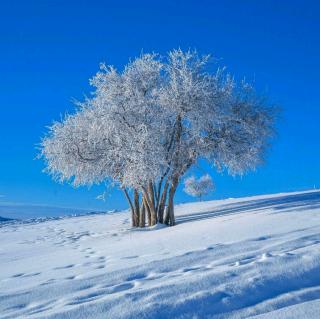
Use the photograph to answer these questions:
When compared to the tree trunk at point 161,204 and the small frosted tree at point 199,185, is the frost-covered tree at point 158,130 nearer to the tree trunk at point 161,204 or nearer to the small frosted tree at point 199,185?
the tree trunk at point 161,204

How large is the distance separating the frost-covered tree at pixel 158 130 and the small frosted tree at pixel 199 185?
137 ft

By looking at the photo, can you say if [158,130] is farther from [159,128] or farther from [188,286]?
[188,286]

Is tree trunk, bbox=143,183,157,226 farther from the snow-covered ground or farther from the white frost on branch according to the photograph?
the snow-covered ground

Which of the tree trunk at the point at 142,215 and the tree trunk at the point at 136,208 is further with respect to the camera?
the tree trunk at the point at 136,208

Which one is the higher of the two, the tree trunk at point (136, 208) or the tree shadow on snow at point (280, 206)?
the tree trunk at point (136, 208)

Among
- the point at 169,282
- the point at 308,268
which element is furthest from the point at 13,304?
the point at 308,268

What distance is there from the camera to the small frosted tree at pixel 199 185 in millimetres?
62750

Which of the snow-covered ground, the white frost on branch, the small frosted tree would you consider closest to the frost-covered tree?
the white frost on branch

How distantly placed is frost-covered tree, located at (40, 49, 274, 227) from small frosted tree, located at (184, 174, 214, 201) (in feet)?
137

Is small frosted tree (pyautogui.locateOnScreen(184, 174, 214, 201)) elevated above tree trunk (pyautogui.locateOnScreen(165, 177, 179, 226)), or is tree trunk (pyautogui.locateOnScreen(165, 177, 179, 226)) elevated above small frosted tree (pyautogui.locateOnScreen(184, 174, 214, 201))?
small frosted tree (pyautogui.locateOnScreen(184, 174, 214, 201))

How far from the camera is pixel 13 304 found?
5352mm

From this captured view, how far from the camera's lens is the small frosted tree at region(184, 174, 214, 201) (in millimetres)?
62750

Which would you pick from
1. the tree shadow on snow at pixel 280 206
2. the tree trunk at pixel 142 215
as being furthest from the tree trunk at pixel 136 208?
the tree shadow on snow at pixel 280 206

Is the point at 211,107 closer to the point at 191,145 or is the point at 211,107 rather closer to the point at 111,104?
the point at 191,145
